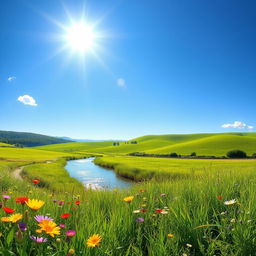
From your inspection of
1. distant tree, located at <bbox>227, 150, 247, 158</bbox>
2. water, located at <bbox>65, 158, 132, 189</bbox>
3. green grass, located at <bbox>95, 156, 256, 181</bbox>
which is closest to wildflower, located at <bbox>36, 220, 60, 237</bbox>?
green grass, located at <bbox>95, 156, 256, 181</bbox>

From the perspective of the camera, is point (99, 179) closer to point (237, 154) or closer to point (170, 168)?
Answer: point (170, 168)

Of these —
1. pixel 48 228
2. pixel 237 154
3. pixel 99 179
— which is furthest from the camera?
pixel 237 154

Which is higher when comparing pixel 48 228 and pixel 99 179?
pixel 48 228

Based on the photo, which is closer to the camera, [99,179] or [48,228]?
[48,228]

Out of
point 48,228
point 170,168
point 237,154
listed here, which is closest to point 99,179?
point 170,168

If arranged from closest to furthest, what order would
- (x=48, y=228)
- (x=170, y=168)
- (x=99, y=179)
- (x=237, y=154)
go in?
(x=48, y=228)
(x=99, y=179)
(x=170, y=168)
(x=237, y=154)

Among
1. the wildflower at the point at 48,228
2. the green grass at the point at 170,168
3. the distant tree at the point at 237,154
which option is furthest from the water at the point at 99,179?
the distant tree at the point at 237,154

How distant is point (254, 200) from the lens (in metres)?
3.21

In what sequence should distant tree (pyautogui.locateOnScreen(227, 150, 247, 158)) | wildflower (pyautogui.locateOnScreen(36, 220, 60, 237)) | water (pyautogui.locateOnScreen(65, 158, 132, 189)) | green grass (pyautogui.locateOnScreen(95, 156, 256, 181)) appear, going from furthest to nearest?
distant tree (pyautogui.locateOnScreen(227, 150, 247, 158)) → water (pyautogui.locateOnScreen(65, 158, 132, 189)) → green grass (pyautogui.locateOnScreen(95, 156, 256, 181)) → wildflower (pyautogui.locateOnScreen(36, 220, 60, 237))

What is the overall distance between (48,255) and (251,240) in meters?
2.23

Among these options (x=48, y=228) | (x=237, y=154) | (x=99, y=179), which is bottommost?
(x=99, y=179)

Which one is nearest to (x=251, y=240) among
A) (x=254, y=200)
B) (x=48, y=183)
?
(x=254, y=200)

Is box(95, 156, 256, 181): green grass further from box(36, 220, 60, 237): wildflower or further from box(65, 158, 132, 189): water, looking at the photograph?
box(36, 220, 60, 237): wildflower

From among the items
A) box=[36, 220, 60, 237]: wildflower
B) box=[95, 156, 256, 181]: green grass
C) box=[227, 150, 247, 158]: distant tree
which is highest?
box=[36, 220, 60, 237]: wildflower
